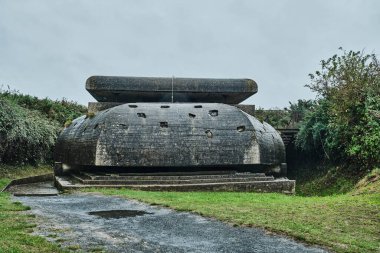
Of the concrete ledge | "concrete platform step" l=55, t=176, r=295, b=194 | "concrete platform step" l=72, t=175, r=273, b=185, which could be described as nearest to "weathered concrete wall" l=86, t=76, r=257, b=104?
the concrete ledge

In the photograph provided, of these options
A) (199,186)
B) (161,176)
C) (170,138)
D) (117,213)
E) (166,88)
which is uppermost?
(166,88)

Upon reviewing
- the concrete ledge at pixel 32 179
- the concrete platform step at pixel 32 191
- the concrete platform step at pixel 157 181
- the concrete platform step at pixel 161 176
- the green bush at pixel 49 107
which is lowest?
the concrete platform step at pixel 32 191

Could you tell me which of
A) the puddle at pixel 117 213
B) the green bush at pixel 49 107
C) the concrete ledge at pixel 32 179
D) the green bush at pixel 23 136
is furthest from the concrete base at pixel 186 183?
the green bush at pixel 49 107

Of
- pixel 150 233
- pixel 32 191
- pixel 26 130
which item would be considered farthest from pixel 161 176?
pixel 150 233

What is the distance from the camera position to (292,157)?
30844mm

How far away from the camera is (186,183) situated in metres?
18.8

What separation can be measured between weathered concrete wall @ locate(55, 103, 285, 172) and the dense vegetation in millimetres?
4087

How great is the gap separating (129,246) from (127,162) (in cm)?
1383

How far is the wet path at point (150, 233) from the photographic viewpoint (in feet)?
21.6

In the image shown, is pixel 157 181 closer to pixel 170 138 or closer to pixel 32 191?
pixel 170 138

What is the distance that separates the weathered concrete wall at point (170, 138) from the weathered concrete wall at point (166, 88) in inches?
90.2

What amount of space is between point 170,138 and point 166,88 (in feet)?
16.6

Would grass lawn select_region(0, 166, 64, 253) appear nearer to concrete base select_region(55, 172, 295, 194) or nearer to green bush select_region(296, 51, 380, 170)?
concrete base select_region(55, 172, 295, 194)

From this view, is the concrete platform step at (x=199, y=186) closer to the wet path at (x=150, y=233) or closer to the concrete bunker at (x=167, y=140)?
the concrete bunker at (x=167, y=140)
